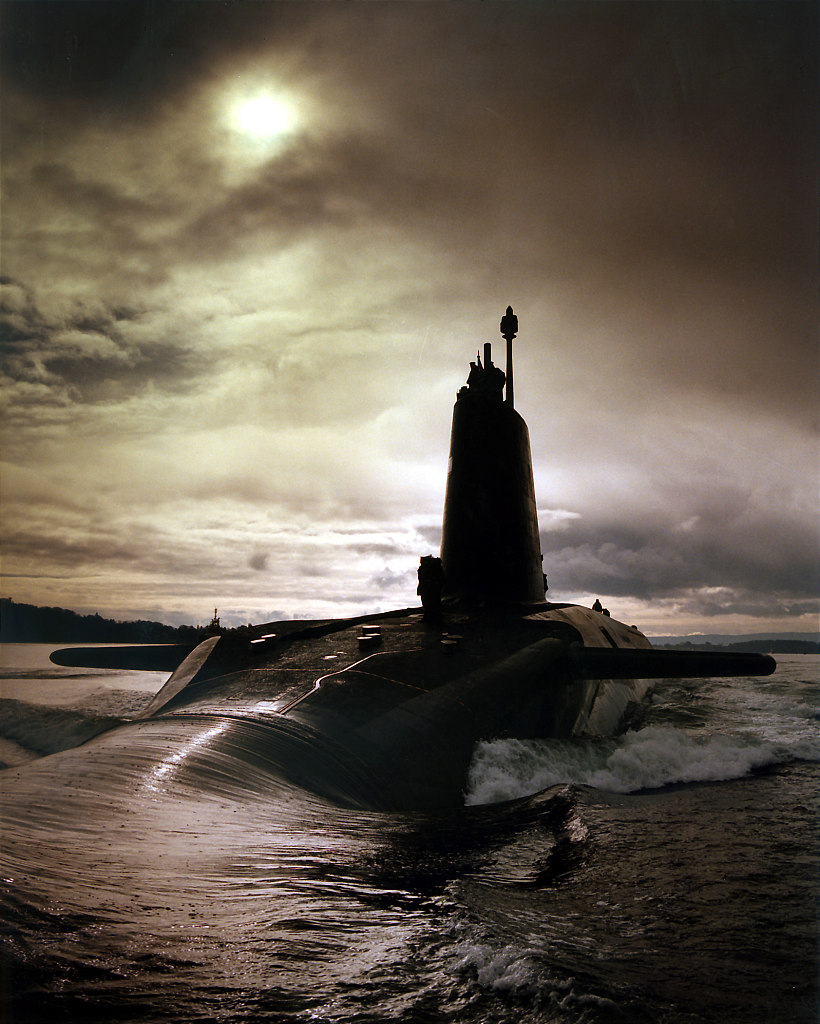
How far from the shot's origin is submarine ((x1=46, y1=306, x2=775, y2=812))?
7191 millimetres

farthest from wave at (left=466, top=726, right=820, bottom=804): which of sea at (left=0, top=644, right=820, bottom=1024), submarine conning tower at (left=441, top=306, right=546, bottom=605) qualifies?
submarine conning tower at (left=441, top=306, right=546, bottom=605)

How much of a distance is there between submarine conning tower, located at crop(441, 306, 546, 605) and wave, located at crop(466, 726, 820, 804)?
4.17m

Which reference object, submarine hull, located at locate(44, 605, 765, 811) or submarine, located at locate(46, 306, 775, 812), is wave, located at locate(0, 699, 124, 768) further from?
submarine hull, located at locate(44, 605, 765, 811)

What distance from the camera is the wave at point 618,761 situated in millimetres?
8227

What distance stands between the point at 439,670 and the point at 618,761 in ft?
8.76

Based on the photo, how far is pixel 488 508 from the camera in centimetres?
1497

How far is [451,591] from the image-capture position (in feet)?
48.9

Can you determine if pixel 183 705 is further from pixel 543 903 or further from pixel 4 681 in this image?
pixel 4 681

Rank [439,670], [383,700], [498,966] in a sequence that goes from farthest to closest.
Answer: [439,670]
[383,700]
[498,966]

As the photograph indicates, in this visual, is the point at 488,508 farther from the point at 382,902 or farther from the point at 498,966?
the point at 498,966

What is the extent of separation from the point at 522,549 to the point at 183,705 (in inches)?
322

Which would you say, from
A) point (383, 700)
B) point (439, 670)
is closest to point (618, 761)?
point (439, 670)

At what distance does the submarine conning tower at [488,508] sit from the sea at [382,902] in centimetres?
690

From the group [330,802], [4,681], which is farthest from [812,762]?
[4,681]
